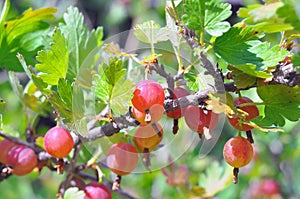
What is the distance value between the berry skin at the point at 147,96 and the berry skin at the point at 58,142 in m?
0.18

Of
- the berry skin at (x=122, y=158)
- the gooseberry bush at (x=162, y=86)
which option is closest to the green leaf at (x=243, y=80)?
the gooseberry bush at (x=162, y=86)

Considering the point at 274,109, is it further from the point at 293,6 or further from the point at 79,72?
the point at 79,72

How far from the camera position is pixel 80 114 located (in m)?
0.98

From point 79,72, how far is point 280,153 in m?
1.57

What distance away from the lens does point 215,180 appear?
1.63 meters

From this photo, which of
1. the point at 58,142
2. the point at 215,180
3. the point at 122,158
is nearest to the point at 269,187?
the point at 215,180

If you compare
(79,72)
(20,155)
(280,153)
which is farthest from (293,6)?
(280,153)

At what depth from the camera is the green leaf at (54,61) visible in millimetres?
1028

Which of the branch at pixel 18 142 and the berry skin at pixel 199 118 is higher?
the berry skin at pixel 199 118

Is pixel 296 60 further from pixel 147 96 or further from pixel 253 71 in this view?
pixel 147 96

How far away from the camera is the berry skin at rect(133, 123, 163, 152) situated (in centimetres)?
105

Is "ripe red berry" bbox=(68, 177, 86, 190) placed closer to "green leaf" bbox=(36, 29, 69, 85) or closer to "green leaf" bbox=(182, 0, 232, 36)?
"green leaf" bbox=(36, 29, 69, 85)

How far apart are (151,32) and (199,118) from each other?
212 millimetres

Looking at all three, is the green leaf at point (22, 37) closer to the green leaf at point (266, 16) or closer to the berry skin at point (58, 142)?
the berry skin at point (58, 142)
